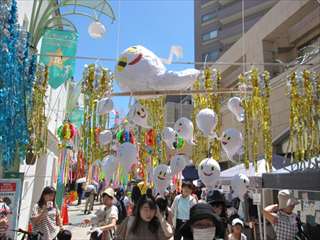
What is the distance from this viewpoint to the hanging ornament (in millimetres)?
6773

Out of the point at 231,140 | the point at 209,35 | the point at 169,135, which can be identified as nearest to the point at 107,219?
the point at 169,135

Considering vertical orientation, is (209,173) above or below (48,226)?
above

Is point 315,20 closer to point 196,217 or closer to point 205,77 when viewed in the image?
point 205,77

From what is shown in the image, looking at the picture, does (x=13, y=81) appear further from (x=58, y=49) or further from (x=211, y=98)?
(x=211, y=98)

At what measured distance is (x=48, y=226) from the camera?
4.22 metres

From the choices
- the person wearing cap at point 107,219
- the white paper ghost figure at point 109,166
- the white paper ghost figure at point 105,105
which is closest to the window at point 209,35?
the white paper ghost figure at point 105,105

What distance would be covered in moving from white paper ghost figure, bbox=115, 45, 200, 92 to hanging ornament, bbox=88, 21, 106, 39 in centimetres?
213

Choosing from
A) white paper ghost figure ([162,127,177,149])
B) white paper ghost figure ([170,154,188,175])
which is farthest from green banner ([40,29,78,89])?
white paper ghost figure ([170,154,188,175])

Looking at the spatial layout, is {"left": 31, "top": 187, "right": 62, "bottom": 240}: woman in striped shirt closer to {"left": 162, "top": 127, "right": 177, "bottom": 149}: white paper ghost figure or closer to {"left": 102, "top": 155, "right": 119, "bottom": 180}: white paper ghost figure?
{"left": 102, "top": 155, "right": 119, "bottom": 180}: white paper ghost figure

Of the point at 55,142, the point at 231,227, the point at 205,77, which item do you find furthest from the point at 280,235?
the point at 55,142

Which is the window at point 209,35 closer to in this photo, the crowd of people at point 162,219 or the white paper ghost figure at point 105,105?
the white paper ghost figure at point 105,105

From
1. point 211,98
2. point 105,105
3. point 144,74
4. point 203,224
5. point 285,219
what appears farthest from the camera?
point 211,98

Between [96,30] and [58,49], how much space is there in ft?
3.13

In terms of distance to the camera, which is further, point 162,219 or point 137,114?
point 137,114
